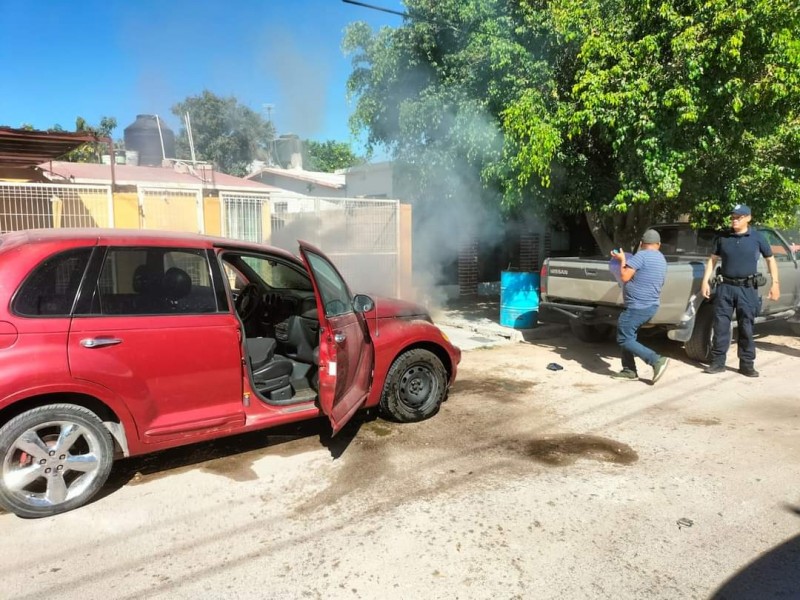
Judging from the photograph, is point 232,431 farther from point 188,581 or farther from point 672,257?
point 672,257

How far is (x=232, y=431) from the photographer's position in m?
3.62

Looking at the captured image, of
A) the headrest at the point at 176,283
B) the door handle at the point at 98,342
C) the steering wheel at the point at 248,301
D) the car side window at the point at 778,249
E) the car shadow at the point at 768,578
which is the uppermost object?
the car side window at the point at 778,249

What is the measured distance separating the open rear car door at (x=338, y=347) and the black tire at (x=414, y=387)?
12.4 inches

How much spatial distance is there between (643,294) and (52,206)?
25.9 feet

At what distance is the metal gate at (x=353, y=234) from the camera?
9.80 m

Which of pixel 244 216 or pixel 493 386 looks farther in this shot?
pixel 244 216

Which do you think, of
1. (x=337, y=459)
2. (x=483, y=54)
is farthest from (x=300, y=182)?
(x=337, y=459)

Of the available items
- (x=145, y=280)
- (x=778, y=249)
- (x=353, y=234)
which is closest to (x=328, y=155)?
(x=353, y=234)

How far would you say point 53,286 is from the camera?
3.07 metres

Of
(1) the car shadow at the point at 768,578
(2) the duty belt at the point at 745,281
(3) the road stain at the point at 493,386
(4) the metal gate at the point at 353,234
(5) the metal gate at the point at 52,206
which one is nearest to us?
(1) the car shadow at the point at 768,578

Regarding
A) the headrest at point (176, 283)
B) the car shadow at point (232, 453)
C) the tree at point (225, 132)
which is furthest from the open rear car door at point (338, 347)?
the tree at point (225, 132)

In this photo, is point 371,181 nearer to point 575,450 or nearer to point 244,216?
point 244,216

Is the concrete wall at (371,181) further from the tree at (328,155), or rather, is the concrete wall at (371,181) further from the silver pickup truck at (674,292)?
the tree at (328,155)

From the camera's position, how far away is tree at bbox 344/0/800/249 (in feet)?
19.5
